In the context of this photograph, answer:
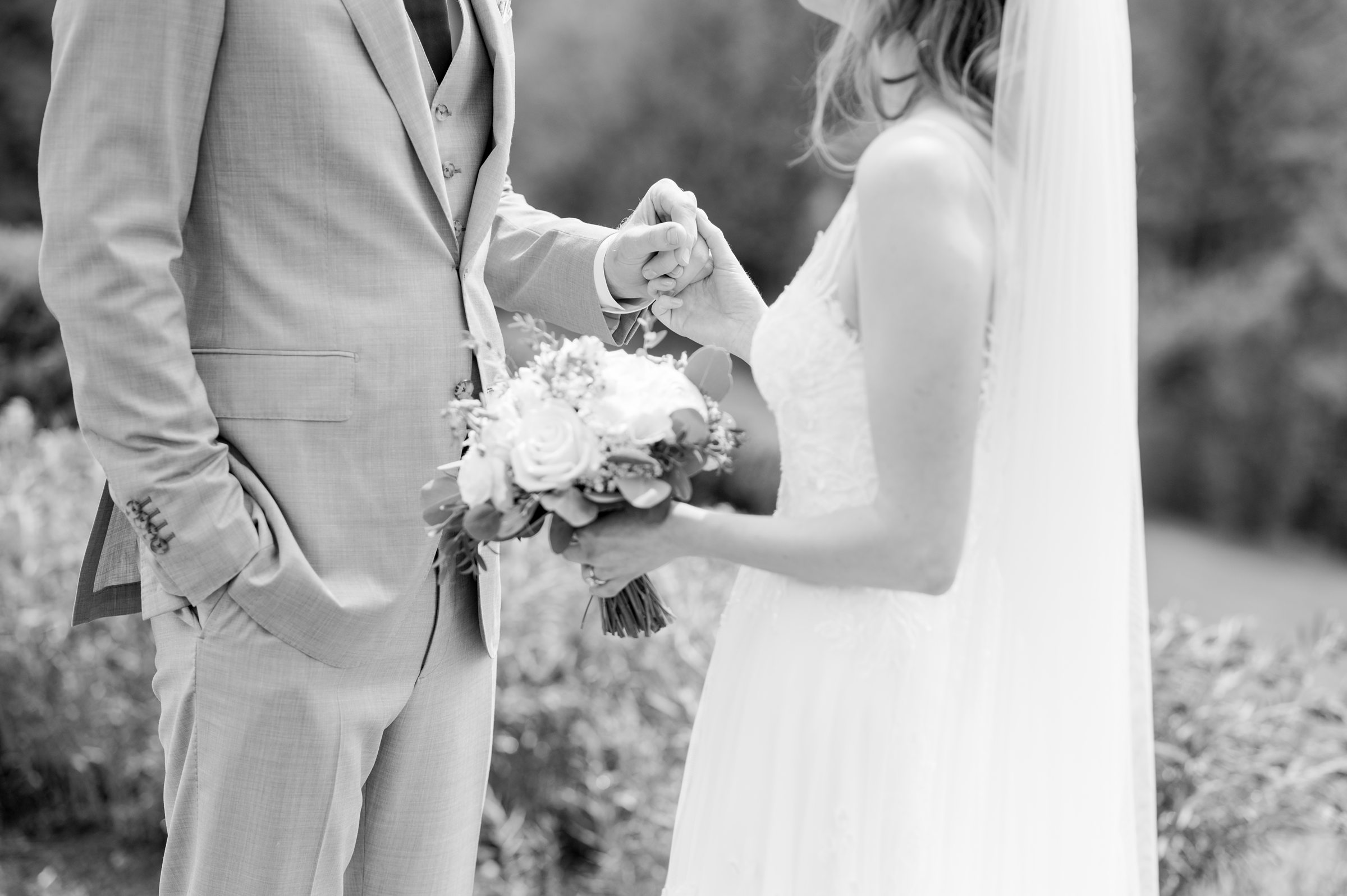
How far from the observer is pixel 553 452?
62.3 inches

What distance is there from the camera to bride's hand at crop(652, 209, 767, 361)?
231cm

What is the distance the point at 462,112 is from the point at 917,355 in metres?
1.01

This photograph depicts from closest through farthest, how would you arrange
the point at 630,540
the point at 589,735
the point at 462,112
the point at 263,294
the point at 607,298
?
the point at 630,540, the point at 263,294, the point at 462,112, the point at 607,298, the point at 589,735

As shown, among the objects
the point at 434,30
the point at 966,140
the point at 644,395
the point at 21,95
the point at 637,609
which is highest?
the point at 21,95

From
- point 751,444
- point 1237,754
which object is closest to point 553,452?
point 1237,754

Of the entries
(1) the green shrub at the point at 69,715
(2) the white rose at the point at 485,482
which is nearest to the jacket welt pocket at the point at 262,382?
(2) the white rose at the point at 485,482

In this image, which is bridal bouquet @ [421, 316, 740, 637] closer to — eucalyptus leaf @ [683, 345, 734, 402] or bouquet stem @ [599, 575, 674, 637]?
eucalyptus leaf @ [683, 345, 734, 402]

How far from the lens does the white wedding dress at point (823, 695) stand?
1696 mm

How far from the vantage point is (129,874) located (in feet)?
11.4

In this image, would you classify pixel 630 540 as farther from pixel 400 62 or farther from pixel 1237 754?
pixel 1237 754

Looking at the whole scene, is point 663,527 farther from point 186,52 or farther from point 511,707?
point 511,707

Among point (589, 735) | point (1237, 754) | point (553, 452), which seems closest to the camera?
point (553, 452)

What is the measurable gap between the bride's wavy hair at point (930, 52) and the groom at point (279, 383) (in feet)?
2.22

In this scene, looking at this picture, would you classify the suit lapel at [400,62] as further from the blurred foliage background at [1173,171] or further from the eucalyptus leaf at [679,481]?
the blurred foliage background at [1173,171]
